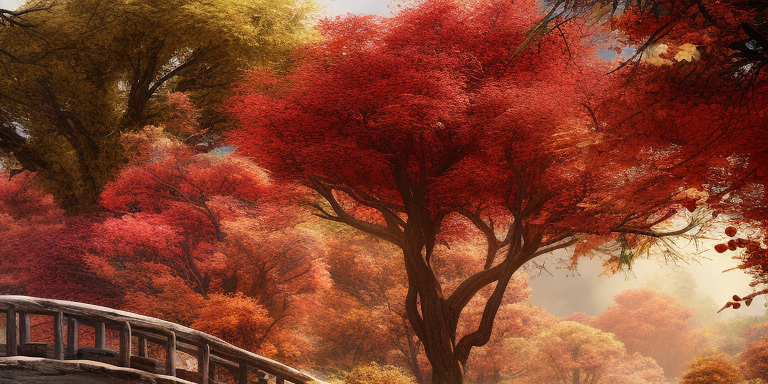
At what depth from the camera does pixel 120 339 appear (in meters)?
5.54

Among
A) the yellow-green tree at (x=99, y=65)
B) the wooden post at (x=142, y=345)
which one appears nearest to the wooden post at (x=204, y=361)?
the wooden post at (x=142, y=345)

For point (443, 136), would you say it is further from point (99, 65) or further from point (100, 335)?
point (99, 65)

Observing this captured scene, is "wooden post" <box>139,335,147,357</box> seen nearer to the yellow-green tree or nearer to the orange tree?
the orange tree

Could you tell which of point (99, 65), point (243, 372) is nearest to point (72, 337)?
point (243, 372)

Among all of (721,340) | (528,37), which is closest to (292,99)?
(528,37)

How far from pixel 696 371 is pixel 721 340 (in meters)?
10.8

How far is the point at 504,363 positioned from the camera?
16250mm

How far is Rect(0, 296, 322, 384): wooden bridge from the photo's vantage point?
17.5 ft

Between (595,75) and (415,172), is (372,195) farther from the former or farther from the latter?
(595,75)

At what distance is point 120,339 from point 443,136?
5.50 meters

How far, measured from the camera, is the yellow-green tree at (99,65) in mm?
13633

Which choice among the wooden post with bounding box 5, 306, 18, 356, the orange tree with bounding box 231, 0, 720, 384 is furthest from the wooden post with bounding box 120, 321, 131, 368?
the orange tree with bounding box 231, 0, 720, 384

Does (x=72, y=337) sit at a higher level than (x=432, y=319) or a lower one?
lower

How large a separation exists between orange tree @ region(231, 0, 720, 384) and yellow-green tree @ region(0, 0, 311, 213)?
4656mm
